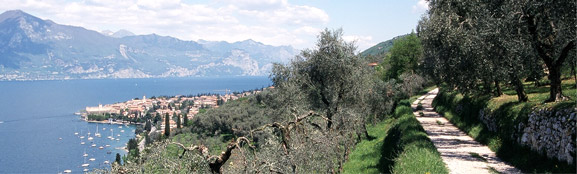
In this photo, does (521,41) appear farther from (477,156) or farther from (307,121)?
(307,121)

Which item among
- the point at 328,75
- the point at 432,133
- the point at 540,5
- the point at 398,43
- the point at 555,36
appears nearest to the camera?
the point at 540,5

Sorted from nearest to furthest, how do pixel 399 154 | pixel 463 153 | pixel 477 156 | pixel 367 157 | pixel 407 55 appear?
pixel 477 156, pixel 463 153, pixel 399 154, pixel 367 157, pixel 407 55

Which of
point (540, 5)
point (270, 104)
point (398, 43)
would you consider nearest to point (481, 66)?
point (540, 5)

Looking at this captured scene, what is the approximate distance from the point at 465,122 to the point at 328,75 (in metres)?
10.4

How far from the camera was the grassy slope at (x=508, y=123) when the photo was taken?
1284cm

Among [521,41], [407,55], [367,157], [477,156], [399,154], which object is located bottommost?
[367,157]

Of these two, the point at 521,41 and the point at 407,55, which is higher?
the point at 407,55

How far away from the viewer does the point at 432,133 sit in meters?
24.1

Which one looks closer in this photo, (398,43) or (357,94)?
(357,94)

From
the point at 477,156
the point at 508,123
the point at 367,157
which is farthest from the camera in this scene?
the point at 367,157

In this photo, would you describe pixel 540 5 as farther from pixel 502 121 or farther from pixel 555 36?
pixel 502 121

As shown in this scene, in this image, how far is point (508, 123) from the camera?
1719 cm

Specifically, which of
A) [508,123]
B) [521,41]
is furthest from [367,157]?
[521,41]

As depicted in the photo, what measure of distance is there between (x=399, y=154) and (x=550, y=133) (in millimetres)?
6258
